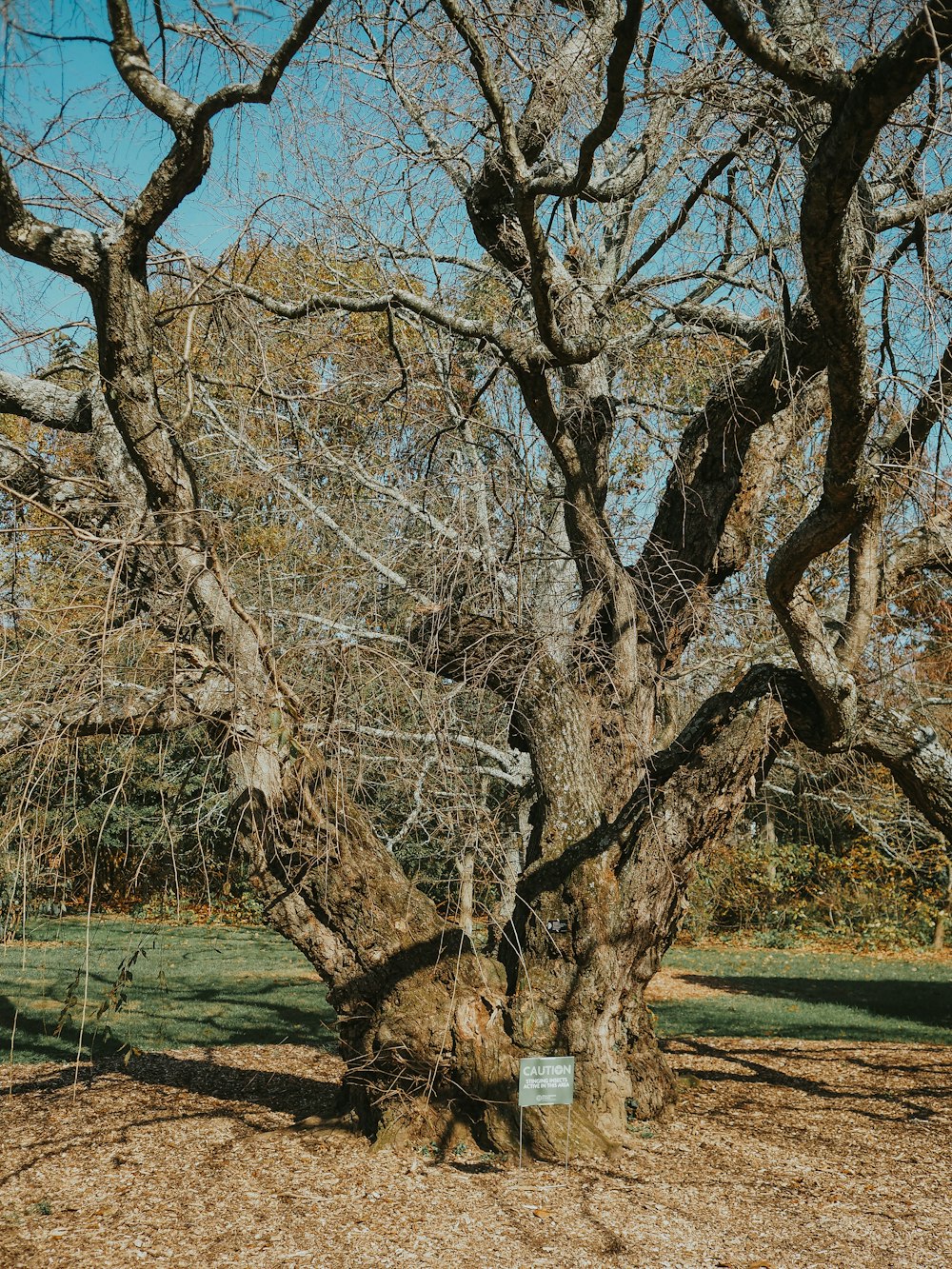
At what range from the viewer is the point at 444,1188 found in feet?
15.1

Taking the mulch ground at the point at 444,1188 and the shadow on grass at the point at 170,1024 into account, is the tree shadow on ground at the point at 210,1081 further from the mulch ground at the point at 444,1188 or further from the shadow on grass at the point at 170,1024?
the shadow on grass at the point at 170,1024

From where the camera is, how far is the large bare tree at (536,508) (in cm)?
421

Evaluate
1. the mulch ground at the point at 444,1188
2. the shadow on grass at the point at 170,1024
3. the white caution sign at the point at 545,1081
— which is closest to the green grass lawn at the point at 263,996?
the shadow on grass at the point at 170,1024

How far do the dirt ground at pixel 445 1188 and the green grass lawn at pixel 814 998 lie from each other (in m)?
2.83

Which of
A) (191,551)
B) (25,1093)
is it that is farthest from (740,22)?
(25,1093)

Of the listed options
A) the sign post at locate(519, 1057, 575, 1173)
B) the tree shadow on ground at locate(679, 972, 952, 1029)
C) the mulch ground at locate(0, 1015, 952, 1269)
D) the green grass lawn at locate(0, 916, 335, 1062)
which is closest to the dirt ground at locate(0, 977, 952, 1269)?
the mulch ground at locate(0, 1015, 952, 1269)

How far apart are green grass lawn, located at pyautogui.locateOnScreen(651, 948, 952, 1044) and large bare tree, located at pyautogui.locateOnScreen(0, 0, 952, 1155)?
415 cm

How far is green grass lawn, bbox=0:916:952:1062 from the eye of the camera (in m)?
8.47

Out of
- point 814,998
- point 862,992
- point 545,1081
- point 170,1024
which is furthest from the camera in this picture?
point 862,992

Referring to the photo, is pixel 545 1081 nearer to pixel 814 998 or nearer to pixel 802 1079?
pixel 802 1079

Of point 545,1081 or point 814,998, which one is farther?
point 814,998

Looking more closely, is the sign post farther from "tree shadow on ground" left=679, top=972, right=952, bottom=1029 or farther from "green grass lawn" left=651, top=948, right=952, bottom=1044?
"tree shadow on ground" left=679, top=972, right=952, bottom=1029

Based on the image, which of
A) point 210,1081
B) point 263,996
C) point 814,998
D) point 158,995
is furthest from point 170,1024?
point 814,998

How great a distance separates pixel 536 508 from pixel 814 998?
7.47 m
